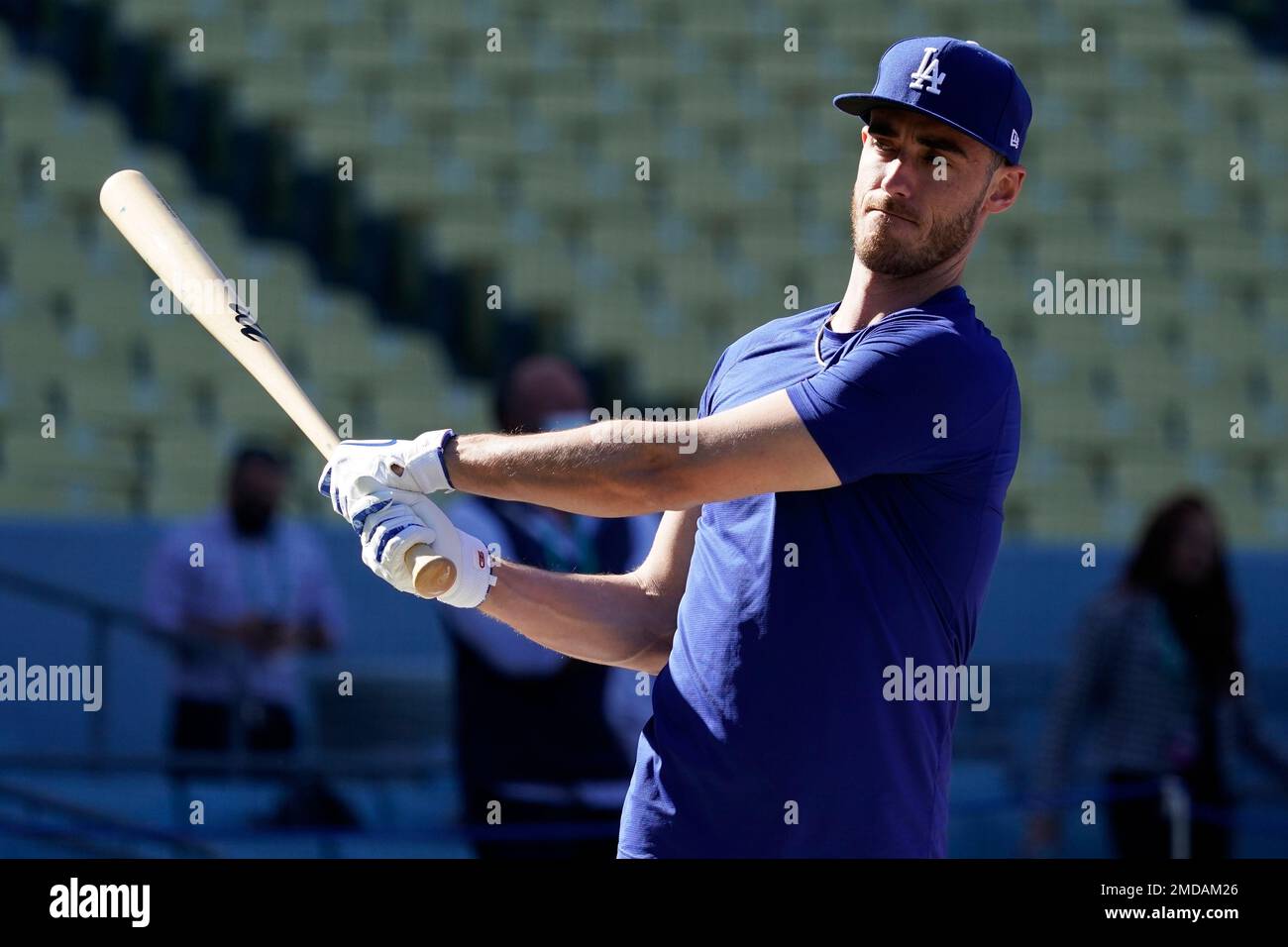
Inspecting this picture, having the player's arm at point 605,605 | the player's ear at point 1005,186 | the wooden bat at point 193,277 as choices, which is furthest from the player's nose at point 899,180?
the wooden bat at point 193,277

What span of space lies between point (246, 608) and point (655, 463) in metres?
3.33

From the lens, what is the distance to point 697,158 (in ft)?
26.2

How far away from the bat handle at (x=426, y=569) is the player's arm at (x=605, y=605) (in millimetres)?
145

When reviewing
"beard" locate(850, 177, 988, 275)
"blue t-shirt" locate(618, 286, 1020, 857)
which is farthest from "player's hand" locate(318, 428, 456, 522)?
"beard" locate(850, 177, 988, 275)

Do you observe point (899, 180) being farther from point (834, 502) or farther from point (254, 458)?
point (254, 458)

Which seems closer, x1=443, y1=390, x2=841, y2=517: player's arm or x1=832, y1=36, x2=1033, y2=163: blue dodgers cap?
x1=443, y1=390, x2=841, y2=517: player's arm

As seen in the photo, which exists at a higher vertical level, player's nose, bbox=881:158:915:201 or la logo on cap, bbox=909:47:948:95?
la logo on cap, bbox=909:47:948:95

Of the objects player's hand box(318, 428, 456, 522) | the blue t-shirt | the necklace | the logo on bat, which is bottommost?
the blue t-shirt

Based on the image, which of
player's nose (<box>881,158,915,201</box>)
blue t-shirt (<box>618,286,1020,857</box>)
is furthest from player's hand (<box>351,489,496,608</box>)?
player's nose (<box>881,158,915,201</box>)

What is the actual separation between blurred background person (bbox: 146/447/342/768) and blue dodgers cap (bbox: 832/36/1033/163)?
322 cm

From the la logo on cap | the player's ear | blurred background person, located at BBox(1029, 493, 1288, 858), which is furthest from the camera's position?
blurred background person, located at BBox(1029, 493, 1288, 858)

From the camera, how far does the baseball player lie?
215 centimetres

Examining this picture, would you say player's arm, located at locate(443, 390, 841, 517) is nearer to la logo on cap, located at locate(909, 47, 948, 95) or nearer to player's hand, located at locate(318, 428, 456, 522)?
player's hand, located at locate(318, 428, 456, 522)

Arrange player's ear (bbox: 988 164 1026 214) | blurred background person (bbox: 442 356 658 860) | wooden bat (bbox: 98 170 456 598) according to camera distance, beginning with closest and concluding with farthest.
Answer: player's ear (bbox: 988 164 1026 214), wooden bat (bbox: 98 170 456 598), blurred background person (bbox: 442 356 658 860)
